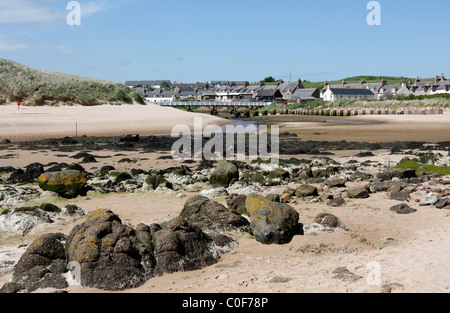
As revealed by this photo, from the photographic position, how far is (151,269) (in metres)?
7.73

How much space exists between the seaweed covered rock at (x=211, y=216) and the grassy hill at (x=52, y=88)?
169 ft

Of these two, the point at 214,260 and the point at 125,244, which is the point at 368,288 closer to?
the point at 214,260

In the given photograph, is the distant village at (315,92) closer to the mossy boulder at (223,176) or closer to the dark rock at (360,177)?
the dark rock at (360,177)

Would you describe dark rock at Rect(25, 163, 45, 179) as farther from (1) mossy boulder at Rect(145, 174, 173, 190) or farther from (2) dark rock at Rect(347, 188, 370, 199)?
(2) dark rock at Rect(347, 188, 370, 199)

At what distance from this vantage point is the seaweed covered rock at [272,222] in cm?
920

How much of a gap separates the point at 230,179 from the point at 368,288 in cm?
932

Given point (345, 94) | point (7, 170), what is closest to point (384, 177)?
point (7, 170)

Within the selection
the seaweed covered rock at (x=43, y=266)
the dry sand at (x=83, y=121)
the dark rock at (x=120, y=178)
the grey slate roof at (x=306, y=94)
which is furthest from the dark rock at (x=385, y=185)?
the grey slate roof at (x=306, y=94)

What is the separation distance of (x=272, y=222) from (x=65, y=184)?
25.3ft

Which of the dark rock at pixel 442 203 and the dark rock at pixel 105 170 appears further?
the dark rock at pixel 105 170

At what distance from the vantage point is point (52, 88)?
2366 inches

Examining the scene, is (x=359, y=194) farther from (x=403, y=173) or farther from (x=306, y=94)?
(x=306, y=94)

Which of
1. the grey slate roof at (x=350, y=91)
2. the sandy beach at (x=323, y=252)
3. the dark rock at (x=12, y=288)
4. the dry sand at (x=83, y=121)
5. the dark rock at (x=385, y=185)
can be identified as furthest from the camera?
the grey slate roof at (x=350, y=91)
